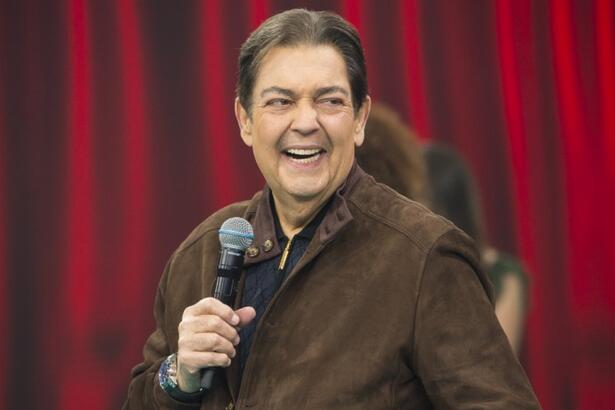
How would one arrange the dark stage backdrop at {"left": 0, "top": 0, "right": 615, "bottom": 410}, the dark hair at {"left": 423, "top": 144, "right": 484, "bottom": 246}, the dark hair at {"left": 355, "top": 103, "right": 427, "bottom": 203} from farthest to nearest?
1. the dark stage backdrop at {"left": 0, "top": 0, "right": 615, "bottom": 410}
2. the dark hair at {"left": 423, "top": 144, "right": 484, "bottom": 246}
3. the dark hair at {"left": 355, "top": 103, "right": 427, "bottom": 203}

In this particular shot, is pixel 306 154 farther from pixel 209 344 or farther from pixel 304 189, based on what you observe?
pixel 209 344

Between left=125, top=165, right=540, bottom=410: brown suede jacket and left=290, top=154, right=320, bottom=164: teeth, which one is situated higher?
left=290, top=154, right=320, bottom=164: teeth

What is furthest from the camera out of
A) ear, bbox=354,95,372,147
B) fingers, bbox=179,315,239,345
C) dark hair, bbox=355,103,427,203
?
dark hair, bbox=355,103,427,203

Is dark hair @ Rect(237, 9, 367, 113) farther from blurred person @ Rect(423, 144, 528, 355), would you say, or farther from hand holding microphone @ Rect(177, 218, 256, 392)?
blurred person @ Rect(423, 144, 528, 355)

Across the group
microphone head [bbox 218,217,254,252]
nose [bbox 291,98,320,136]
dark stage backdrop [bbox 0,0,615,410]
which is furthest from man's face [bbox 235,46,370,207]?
dark stage backdrop [bbox 0,0,615,410]

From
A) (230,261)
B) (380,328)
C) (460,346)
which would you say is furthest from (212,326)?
(460,346)

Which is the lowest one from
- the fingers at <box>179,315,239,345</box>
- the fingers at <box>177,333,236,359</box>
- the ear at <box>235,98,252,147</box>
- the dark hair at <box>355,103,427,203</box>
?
the fingers at <box>177,333,236,359</box>

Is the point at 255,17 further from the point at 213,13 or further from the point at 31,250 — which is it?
the point at 31,250

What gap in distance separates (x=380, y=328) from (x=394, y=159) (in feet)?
2.11

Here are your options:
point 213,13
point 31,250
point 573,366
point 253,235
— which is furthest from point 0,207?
point 253,235

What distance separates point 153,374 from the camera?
1.60 meters

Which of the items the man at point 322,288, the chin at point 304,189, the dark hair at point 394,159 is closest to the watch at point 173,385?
the man at point 322,288

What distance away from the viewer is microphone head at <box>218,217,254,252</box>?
4.80 feet

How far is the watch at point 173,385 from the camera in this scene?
151 cm
